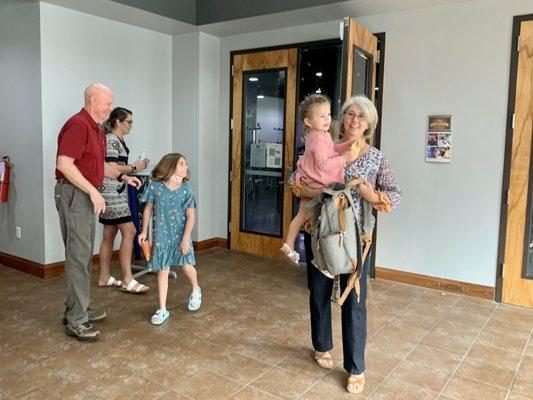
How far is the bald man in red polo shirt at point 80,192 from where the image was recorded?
283 cm

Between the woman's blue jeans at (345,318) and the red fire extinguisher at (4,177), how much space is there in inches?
132

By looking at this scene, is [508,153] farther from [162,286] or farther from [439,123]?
[162,286]

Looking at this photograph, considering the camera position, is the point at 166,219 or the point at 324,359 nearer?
the point at 324,359

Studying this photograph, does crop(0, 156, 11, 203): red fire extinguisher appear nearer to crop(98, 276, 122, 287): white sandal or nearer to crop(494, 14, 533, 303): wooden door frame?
→ crop(98, 276, 122, 287): white sandal

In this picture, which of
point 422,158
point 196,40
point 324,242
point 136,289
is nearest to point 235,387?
point 324,242

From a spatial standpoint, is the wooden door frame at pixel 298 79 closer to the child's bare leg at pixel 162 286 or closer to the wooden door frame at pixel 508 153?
the wooden door frame at pixel 508 153

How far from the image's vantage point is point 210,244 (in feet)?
18.4

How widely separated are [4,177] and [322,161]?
3.51 metres

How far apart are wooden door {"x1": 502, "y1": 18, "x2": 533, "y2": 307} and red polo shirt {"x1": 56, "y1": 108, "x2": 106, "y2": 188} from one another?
310 centimetres

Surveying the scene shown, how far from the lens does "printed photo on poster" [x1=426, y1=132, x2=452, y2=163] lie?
4059mm

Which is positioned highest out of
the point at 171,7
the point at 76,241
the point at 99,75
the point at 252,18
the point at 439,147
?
the point at 171,7

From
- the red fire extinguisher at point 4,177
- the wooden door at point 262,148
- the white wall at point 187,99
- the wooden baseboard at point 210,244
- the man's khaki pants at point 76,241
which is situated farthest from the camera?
the wooden baseboard at point 210,244

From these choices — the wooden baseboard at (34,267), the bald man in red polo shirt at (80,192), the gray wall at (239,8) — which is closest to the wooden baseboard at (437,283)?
the gray wall at (239,8)

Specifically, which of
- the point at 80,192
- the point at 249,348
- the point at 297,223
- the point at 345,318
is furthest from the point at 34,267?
the point at 345,318
